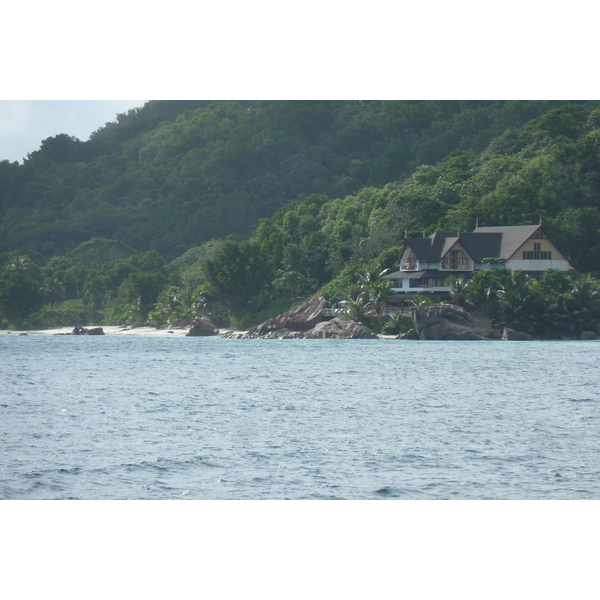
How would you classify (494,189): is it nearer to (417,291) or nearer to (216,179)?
(417,291)

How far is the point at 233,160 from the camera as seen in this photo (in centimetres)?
8544

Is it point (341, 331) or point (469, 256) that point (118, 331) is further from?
point (469, 256)

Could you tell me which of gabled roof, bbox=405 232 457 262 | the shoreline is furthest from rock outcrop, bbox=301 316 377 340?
the shoreline

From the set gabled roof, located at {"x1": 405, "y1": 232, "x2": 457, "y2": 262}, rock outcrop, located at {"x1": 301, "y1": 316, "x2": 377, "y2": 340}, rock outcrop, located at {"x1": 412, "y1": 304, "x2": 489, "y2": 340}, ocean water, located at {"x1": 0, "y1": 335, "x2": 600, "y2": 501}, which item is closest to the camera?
ocean water, located at {"x1": 0, "y1": 335, "x2": 600, "y2": 501}

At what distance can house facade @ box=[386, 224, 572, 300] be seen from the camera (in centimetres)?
4719

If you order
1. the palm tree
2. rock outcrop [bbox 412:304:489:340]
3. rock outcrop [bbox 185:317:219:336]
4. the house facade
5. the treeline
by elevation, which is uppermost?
the treeline

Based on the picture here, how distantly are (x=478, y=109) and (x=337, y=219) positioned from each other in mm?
24099

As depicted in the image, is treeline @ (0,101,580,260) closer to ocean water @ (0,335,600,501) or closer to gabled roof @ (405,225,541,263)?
gabled roof @ (405,225,541,263)

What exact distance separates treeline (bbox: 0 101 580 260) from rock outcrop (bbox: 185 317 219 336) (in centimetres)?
1508

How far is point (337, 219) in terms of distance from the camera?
62156 mm

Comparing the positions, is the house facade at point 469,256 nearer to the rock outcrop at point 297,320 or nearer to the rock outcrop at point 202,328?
the rock outcrop at point 297,320
